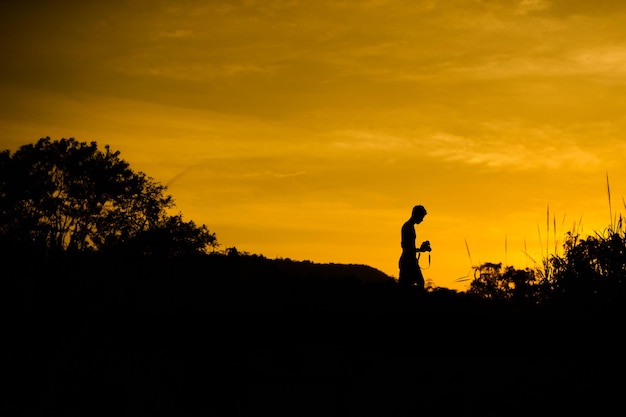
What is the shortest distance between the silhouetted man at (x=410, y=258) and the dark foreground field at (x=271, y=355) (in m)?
2.11

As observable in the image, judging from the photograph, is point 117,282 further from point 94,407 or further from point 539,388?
point 539,388

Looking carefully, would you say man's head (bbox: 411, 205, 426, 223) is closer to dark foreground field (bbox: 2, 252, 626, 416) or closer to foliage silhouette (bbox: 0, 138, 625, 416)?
foliage silhouette (bbox: 0, 138, 625, 416)

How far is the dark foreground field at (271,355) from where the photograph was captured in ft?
20.4

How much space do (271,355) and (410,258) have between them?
6071 mm

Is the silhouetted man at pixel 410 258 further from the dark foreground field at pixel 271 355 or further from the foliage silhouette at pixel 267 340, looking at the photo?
the dark foreground field at pixel 271 355

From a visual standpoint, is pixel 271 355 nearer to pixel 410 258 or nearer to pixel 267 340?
pixel 267 340

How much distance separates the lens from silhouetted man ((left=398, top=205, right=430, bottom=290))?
13.7 meters

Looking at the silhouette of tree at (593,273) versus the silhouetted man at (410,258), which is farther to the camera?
the silhouetted man at (410,258)

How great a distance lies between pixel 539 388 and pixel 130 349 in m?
4.27

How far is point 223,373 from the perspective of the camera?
7.45 m

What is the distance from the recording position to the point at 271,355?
27.5ft

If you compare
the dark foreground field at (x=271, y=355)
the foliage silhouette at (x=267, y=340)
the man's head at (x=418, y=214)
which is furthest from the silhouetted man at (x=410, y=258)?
the dark foreground field at (x=271, y=355)

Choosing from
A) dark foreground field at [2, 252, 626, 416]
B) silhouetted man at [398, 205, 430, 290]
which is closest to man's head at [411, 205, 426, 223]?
silhouetted man at [398, 205, 430, 290]

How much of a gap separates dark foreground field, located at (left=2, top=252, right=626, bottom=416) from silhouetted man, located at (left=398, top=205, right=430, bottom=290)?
2.11 metres
